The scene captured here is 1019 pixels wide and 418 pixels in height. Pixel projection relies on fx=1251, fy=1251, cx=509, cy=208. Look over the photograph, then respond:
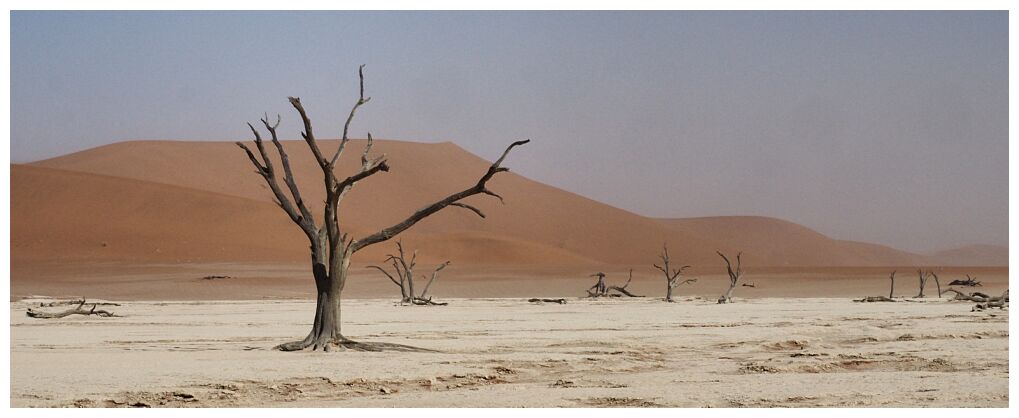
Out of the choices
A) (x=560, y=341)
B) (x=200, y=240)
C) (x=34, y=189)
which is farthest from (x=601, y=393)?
(x=34, y=189)

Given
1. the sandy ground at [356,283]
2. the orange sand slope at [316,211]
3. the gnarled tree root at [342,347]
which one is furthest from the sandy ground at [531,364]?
the orange sand slope at [316,211]

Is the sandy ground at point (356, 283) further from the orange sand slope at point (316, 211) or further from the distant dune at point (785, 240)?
the distant dune at point (785, 240)

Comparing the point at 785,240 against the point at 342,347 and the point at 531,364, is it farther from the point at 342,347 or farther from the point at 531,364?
the point at 531,364

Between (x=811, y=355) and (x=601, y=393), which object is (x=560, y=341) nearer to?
(x=811, y=355)

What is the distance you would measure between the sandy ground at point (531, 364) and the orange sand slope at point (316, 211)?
4237cm

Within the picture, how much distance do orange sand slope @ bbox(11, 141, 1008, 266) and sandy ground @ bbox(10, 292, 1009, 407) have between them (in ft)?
139

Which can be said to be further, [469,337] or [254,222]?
[254,222]

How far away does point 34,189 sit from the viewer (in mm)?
81562

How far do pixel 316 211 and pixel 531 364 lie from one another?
78.4 meters

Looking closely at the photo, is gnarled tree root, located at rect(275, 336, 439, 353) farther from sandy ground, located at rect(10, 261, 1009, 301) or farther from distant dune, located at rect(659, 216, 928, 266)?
distant dune, located at rect(659, 216, 928, 266)

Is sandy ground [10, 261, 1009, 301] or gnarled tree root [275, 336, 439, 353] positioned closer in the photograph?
gnarled tree root [275, 336, 439, 353]

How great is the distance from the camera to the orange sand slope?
236ft

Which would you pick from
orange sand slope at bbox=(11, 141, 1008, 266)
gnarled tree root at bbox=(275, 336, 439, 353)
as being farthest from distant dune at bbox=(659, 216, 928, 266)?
gnarled tree root at bbox=(275, 336, 439, 353)
